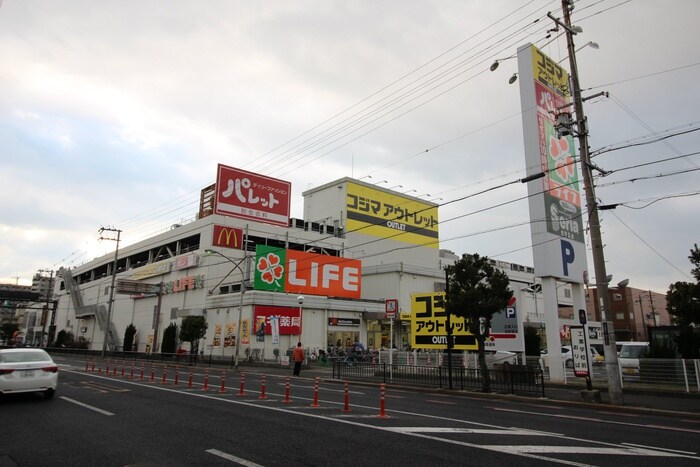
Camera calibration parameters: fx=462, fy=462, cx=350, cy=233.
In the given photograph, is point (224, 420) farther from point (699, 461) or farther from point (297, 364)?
point (297, 364)

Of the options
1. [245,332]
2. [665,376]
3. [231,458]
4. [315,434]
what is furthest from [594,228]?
[245,332]

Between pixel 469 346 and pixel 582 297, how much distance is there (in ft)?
21.4

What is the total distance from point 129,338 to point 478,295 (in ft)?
160

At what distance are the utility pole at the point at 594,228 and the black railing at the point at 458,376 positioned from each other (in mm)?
2433

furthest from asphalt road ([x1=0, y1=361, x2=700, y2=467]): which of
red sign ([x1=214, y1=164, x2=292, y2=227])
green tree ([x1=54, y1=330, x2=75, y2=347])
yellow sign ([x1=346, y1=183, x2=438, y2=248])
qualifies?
green tree ([x1=54, y1=330, x2=75, y2=347])

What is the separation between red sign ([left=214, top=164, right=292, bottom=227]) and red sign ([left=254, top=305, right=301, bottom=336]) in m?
11.2

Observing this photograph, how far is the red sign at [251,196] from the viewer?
45.7 metres

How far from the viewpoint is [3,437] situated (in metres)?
8.33

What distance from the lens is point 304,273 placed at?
4512 cm

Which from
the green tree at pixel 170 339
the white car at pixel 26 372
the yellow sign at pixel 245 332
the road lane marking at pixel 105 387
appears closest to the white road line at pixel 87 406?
the white car at pixel 26 372

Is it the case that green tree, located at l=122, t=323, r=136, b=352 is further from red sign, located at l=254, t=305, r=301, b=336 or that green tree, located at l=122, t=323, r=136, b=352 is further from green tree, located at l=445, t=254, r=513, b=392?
green tree, located at l=445, t=254, r=513, b=392

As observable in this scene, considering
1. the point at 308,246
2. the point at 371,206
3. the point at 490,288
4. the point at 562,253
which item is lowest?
the point at 490,288

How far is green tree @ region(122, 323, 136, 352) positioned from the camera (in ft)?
179

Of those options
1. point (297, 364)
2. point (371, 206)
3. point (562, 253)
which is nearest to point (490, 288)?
point (562, 253)
